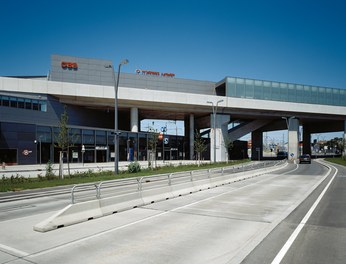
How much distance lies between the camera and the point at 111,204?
33.2 feet

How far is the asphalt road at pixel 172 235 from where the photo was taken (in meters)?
5.84

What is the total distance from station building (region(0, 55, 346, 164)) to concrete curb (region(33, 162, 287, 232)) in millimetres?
22079

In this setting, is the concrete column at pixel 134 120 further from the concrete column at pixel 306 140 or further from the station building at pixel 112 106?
the concrete column at pixel 306 140

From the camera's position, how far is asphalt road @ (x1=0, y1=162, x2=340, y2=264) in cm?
584

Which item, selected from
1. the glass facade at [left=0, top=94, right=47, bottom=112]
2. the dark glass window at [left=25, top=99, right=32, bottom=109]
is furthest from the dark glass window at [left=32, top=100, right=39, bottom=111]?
the dark glass window at [left=25, top=99, right=32, bottom=109]

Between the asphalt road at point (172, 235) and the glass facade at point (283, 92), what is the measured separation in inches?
2159

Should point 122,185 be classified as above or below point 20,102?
below

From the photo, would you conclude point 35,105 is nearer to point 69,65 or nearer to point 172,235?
point 69,65

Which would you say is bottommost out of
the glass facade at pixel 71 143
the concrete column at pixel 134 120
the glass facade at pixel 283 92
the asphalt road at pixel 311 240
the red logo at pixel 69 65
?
the asphalt road at pixel 311 240

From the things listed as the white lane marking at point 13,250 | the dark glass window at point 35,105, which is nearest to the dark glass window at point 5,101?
the dark glass window at point 35,105

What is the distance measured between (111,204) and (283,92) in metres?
66.8

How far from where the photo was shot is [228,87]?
63.2m

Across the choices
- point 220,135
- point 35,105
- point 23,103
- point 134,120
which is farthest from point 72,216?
point 220,135

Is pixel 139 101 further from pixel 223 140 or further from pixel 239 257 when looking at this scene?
pixel 239 257
